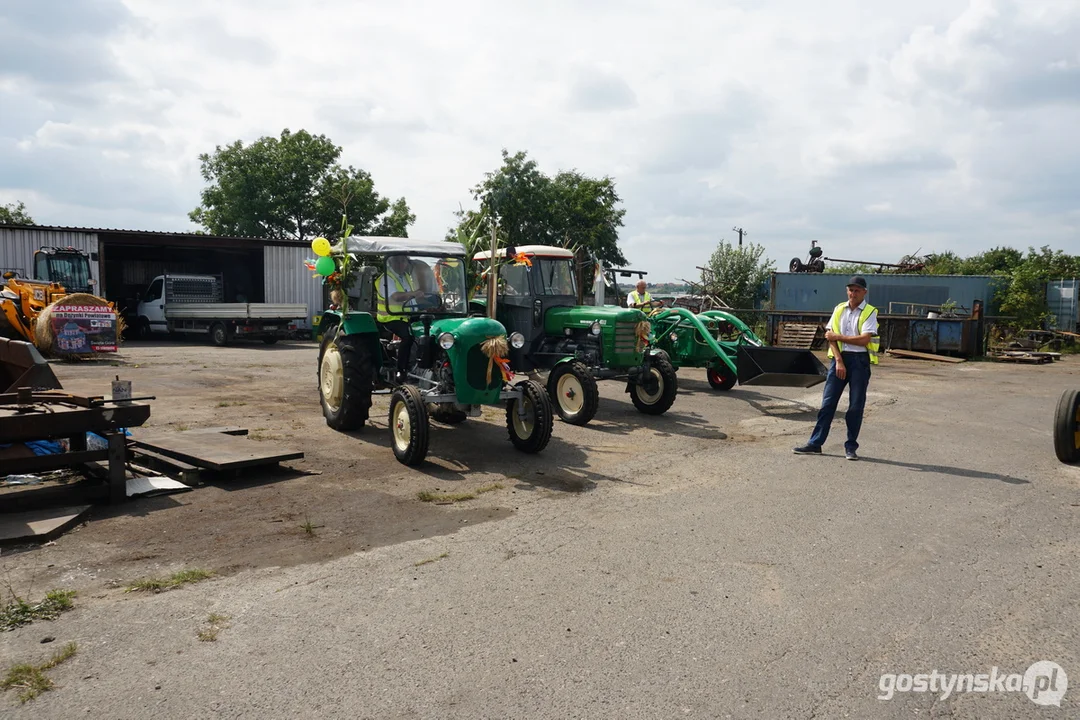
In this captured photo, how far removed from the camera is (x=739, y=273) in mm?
32281

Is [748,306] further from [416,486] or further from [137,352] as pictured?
[416,486]

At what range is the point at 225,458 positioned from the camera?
6.48 meters

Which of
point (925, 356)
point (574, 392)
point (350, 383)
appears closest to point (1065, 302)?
point (925, 356)

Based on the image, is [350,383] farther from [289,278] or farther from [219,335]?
[289,278]

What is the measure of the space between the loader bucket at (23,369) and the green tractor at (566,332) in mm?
5386

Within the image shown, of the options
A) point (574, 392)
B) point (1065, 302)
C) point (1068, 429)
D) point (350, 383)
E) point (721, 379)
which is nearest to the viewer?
point (1068, 429)

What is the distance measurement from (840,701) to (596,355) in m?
7.80

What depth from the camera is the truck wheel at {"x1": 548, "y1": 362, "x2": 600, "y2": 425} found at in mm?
9406

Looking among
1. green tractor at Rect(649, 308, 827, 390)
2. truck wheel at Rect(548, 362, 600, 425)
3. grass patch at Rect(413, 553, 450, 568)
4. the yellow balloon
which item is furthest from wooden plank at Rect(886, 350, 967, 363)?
grass patch at Rect(413, 553, 450, 568)

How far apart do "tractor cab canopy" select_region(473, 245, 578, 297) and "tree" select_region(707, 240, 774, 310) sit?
20302mm

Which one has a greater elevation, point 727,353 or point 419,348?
point 419,348

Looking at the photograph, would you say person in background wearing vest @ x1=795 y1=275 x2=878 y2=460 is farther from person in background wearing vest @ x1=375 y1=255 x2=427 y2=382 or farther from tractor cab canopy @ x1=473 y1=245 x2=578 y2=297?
tractor cab canopy @ x1=473 y1=245 x2=578 y2=297

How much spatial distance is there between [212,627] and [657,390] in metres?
7.55

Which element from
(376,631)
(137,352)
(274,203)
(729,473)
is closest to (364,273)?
(729,473)
